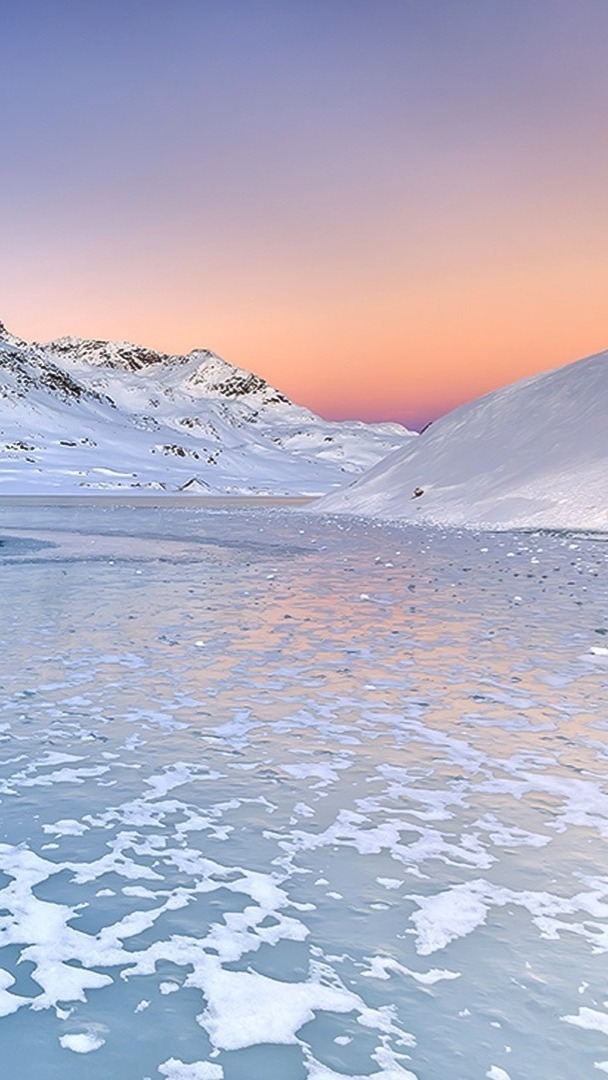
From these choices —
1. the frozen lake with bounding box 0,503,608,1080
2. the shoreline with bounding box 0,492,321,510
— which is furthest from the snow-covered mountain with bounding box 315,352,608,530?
the frozen lake with bounding box 0,503,608,1080

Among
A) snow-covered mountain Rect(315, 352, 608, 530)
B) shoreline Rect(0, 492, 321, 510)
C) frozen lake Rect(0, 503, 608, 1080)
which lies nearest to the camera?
frozen lake Rect(0, 503, 608, 1080)

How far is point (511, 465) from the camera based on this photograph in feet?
143

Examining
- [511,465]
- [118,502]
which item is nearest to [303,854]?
[511,465]

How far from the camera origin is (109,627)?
13.7 metres

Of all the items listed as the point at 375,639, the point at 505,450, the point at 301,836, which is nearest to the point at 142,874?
the point at 301,836

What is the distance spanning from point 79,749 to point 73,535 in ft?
96.3

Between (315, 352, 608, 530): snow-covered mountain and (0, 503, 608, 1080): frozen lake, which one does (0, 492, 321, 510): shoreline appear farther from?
(0, 503, 608, 1080): frozen lake

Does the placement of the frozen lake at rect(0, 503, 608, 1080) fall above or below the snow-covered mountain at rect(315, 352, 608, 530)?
below

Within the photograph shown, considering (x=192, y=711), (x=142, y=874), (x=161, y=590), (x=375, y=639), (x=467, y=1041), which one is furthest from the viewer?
(x=161, y=590)

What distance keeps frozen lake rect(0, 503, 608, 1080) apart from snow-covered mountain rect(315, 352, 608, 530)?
2482cm

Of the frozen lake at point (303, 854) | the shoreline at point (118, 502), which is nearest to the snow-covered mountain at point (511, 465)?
the shoreline at point (118, 502)

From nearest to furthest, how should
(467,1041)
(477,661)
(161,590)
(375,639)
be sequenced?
(467,1041) → (477,661) → (375,639) → (161,590)

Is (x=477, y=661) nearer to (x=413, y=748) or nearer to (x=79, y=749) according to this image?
(x=413, y=748)

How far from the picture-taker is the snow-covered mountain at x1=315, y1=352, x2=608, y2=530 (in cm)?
3684
